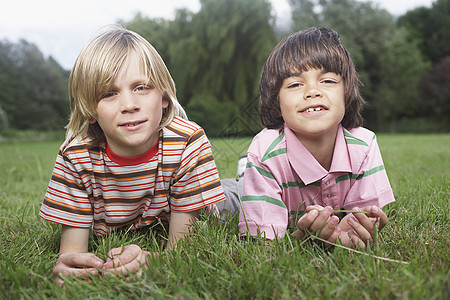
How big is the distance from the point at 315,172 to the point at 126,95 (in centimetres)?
87

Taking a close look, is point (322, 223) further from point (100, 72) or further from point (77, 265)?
point (100, 72)

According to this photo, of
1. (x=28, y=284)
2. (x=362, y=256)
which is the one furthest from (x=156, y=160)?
(x=362, y=256)

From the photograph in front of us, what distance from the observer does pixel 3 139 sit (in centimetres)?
1612

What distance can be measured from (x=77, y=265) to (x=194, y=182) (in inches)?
23.8

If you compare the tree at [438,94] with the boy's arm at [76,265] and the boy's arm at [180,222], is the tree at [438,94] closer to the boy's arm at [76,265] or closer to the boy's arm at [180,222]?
the boy's arm at [180,222]

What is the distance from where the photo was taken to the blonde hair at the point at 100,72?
1.57m

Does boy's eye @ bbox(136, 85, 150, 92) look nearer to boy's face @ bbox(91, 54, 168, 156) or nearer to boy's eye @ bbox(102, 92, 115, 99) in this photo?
boy's face @ bbox(91, 54, 168, 156)

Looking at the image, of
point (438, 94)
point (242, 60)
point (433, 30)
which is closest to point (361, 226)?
point (242, 60)

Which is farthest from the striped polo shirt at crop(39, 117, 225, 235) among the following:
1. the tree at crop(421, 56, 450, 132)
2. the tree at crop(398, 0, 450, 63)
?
the tree at crop(398, 0, 450, 63)

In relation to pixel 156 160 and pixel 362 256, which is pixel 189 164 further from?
pixel 362 256

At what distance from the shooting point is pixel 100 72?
1.56 m

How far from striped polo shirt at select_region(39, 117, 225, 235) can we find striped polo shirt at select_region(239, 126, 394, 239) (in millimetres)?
211

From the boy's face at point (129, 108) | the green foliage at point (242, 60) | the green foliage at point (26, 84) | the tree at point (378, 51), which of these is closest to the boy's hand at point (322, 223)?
the boy's face at point (129, 108)

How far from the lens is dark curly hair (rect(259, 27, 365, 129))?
5.40 feet
